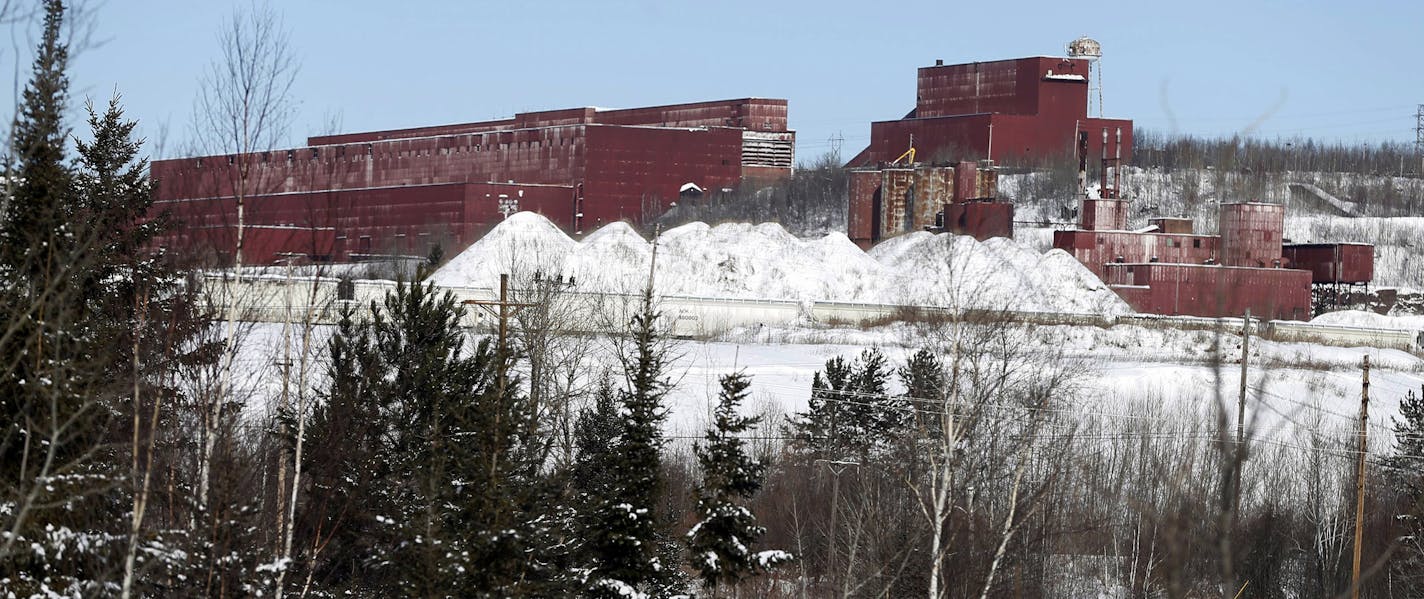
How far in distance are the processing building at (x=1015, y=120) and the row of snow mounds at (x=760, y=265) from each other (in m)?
14.4

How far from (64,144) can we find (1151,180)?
7090cm

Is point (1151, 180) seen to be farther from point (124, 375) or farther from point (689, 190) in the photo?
point (124, 375)

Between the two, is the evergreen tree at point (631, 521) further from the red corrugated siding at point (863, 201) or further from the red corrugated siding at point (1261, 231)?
the red corrugated siding at point (863, 201)

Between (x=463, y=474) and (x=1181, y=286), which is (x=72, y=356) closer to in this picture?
(x=463, y=474)

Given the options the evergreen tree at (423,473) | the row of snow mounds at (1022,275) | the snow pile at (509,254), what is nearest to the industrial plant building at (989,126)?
the row of snow mounds at (1022,275)

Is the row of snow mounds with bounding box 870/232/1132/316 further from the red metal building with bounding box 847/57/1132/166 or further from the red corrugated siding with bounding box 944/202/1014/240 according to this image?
the red metal building with bounding box 847/57/1132/166

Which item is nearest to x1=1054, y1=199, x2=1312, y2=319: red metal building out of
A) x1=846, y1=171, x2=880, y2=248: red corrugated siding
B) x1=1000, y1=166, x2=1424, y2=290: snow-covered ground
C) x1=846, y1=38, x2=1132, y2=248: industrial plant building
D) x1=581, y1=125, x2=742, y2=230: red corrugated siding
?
x1=1000, y1=166, x2=1424, y2=290: snow-covered ground

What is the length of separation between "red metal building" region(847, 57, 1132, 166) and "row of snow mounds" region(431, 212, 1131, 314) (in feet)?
47.1

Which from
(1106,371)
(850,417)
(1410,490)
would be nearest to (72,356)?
(850,417)

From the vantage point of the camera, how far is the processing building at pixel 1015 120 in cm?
7238

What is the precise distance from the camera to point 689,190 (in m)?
72.4

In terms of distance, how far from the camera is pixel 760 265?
57750mm

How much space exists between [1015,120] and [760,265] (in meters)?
21.1

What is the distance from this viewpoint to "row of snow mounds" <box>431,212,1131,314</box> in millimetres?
54375
